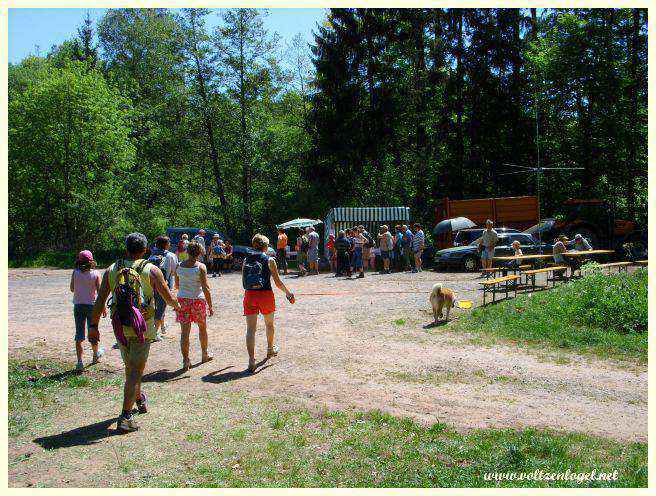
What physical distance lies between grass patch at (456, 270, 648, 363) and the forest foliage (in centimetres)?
2067

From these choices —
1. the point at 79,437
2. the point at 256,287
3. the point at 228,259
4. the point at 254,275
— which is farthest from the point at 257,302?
the point at 228,259

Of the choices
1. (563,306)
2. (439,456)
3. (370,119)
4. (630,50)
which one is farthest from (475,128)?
(439,456)

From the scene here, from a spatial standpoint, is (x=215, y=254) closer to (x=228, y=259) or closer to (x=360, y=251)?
(x=228, y=259)

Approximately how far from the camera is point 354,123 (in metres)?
34.5

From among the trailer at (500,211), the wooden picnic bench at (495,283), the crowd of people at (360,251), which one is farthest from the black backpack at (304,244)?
the wooden picnic bench at (495,283)

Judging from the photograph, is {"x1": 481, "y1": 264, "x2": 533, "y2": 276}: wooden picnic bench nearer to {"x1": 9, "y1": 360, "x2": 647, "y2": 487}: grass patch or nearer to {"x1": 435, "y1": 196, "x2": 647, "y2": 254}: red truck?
{"x1": 435, "y1": 196, "x2": 647, "y2": 254}: red truck

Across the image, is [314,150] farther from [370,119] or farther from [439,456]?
[439,456]

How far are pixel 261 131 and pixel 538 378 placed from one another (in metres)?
30.5

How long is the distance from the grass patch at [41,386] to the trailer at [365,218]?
17530 mm

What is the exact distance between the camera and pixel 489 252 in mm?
18719

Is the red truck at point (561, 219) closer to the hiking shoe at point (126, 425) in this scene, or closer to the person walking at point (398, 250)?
the person walking at point (398, 250)

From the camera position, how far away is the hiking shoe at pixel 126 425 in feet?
19.7

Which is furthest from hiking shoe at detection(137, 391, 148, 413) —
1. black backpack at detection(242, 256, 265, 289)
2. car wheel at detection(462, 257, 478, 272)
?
car wheel at detection(462, 257, 478, 272)

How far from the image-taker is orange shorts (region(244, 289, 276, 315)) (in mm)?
8297
